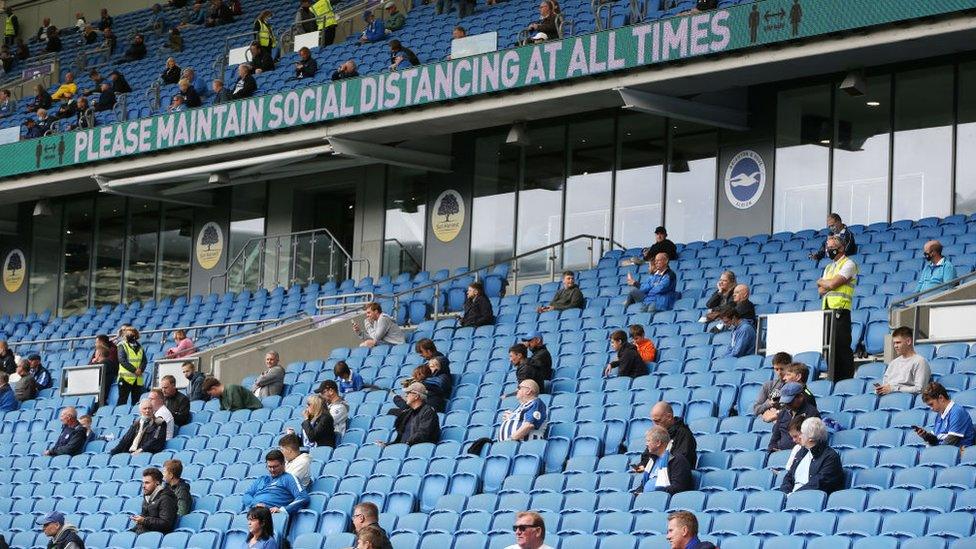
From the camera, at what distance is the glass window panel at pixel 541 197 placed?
21594mm

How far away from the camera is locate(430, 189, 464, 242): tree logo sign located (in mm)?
22859

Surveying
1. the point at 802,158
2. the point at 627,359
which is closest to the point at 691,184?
the point at 802,158

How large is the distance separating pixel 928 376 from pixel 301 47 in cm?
1540

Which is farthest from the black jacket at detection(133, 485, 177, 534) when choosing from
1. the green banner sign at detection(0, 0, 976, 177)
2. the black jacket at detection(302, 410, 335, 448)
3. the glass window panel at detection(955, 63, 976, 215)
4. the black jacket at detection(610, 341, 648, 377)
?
the glass window panel at detection(955, 63, 976, 215)

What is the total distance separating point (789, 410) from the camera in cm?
1102

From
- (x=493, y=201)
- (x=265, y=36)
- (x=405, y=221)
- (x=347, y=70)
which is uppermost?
(x=265, y=36)

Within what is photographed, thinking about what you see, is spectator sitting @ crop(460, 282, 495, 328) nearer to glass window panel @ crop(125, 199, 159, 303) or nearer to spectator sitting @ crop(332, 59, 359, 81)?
spectator sitting @ crop(332, 59, 359, 81)

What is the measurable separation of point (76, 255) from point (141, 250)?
170 cm

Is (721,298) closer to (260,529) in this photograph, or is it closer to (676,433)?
(676,433)

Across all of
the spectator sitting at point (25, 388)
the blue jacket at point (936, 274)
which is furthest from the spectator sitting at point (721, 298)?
the spectator sitting at point (25, 388)

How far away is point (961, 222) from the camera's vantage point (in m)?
16.4

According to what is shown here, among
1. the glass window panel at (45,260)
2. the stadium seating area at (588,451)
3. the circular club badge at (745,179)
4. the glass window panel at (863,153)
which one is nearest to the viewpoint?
the stadium seating area at (588,451)

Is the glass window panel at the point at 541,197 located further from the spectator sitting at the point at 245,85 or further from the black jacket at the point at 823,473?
the black jacket at the point at 823,473

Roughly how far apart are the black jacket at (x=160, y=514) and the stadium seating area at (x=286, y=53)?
9046 millimetres
